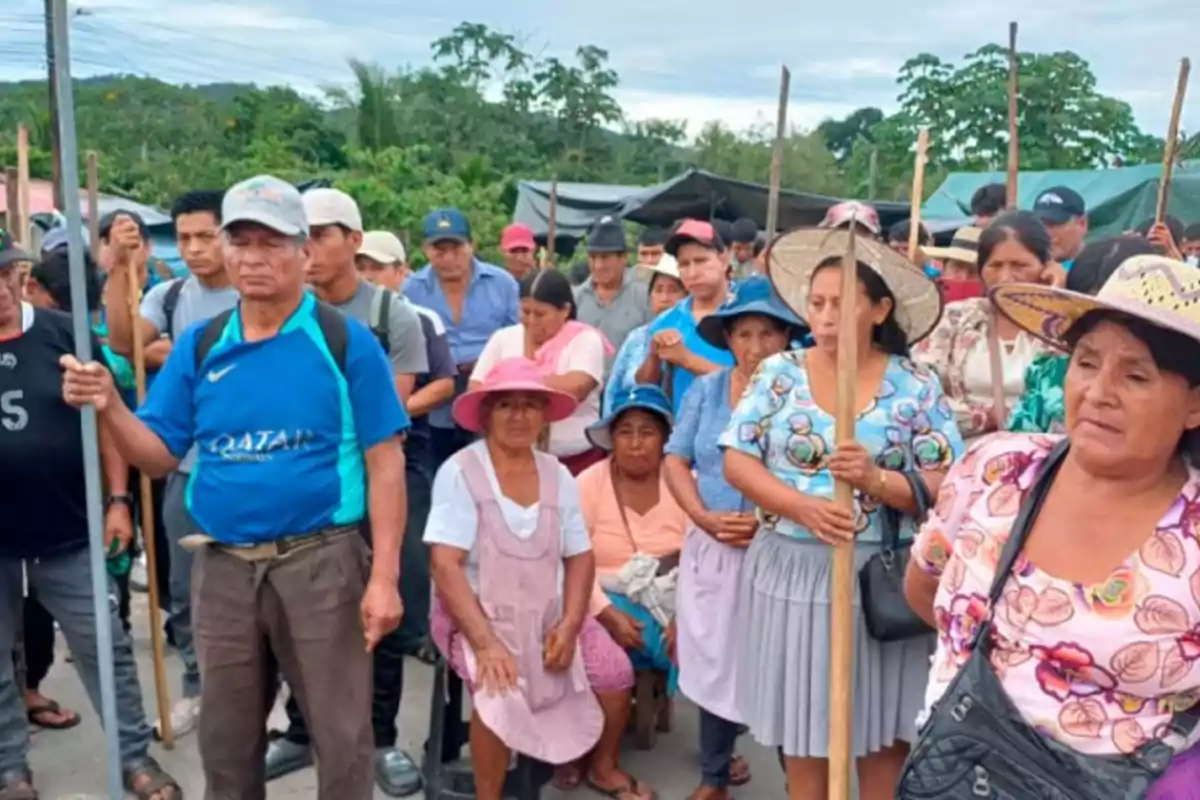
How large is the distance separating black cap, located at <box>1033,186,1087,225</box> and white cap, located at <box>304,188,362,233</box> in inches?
123

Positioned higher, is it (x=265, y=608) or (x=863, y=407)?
(x=863, y=407)

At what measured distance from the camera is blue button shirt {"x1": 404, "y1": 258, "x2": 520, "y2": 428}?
5953 mm

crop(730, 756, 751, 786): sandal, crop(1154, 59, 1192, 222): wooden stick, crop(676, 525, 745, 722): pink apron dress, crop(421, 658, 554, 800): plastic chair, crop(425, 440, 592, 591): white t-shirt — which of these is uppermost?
crop(1154, 59, 1192, 222): wooden stick

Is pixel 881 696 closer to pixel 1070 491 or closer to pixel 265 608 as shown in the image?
pixel 1070 491

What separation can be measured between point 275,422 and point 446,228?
10.3 ft

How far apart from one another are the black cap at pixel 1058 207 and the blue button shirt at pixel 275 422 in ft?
11.7

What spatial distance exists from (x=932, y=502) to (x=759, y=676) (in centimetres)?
67

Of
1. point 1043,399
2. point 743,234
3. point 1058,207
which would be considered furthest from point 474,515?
point 743,234

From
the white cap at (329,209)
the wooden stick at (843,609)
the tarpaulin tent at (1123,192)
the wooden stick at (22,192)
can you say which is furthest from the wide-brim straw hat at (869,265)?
the tarpaulin tent at (1123,192)

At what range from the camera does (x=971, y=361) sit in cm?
360

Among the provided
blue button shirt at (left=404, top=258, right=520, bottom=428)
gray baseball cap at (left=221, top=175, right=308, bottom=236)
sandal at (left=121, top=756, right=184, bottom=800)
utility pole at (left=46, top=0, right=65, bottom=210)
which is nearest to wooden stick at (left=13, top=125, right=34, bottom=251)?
utility pole at (left=46, top=0, right=65, bottom=210)

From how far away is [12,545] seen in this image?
378 centimetres

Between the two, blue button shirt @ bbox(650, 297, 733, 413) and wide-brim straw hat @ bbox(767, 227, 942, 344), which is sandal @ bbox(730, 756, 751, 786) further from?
wide-brim straw hat @ bbox(767, 227, 942, 344)

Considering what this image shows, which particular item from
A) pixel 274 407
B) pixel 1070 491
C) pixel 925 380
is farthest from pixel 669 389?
pixel 1070 491
